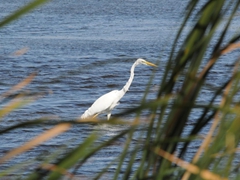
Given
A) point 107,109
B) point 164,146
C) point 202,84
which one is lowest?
point 107,109

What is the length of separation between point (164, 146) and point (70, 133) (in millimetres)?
7149

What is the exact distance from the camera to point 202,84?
1.32 meters

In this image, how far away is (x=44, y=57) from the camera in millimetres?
15750

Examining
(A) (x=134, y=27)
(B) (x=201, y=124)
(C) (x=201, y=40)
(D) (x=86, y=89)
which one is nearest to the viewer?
(C) (x=201, y=40)

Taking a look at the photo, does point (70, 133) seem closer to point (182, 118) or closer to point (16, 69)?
point (16, 69)

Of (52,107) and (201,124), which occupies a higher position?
(201,124)

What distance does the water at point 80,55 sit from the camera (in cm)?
854

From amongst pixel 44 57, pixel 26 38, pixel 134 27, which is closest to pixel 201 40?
pixel 44 57

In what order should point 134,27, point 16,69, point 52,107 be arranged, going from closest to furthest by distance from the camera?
point 52,107
point 16,69
point 134,27

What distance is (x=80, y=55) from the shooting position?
632 inches

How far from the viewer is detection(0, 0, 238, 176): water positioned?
854 centimetres

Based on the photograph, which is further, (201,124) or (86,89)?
(86,89)

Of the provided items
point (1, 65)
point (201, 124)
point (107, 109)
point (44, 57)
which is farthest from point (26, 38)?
point (201, 124)

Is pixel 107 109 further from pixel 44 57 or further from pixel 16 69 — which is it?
pixel 44 57
